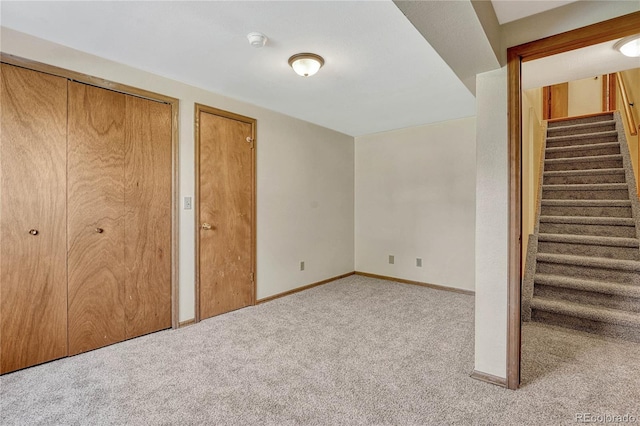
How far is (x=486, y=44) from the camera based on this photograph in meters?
1.64

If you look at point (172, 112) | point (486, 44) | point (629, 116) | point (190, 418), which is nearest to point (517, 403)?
point (190, 418)

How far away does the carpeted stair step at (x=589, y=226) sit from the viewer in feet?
11.0

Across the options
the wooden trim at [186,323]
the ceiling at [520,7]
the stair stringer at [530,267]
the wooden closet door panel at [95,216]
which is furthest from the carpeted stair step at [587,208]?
the wooden closet door panel at [95,216]

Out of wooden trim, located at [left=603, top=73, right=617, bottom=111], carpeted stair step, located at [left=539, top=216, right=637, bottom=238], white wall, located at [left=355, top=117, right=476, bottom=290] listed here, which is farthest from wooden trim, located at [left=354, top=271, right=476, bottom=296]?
wooden trim, located at [left=603, top=73, right=617, bottom=111]

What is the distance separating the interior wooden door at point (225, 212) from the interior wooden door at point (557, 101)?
5.32 m

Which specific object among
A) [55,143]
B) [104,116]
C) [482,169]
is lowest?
[482,169]

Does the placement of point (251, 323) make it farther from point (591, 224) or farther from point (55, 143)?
point (591, 224)

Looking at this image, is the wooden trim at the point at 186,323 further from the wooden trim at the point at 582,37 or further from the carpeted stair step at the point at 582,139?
the carpeted stair step at the point at 582,139

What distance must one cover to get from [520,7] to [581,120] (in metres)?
4.43

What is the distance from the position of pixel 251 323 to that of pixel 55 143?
84.0 inches

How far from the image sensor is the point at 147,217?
273 centimetres

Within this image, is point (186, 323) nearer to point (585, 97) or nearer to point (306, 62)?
point (306, 62)

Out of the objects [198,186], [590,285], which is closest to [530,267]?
[590,285]

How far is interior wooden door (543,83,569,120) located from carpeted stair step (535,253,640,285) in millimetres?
3438
